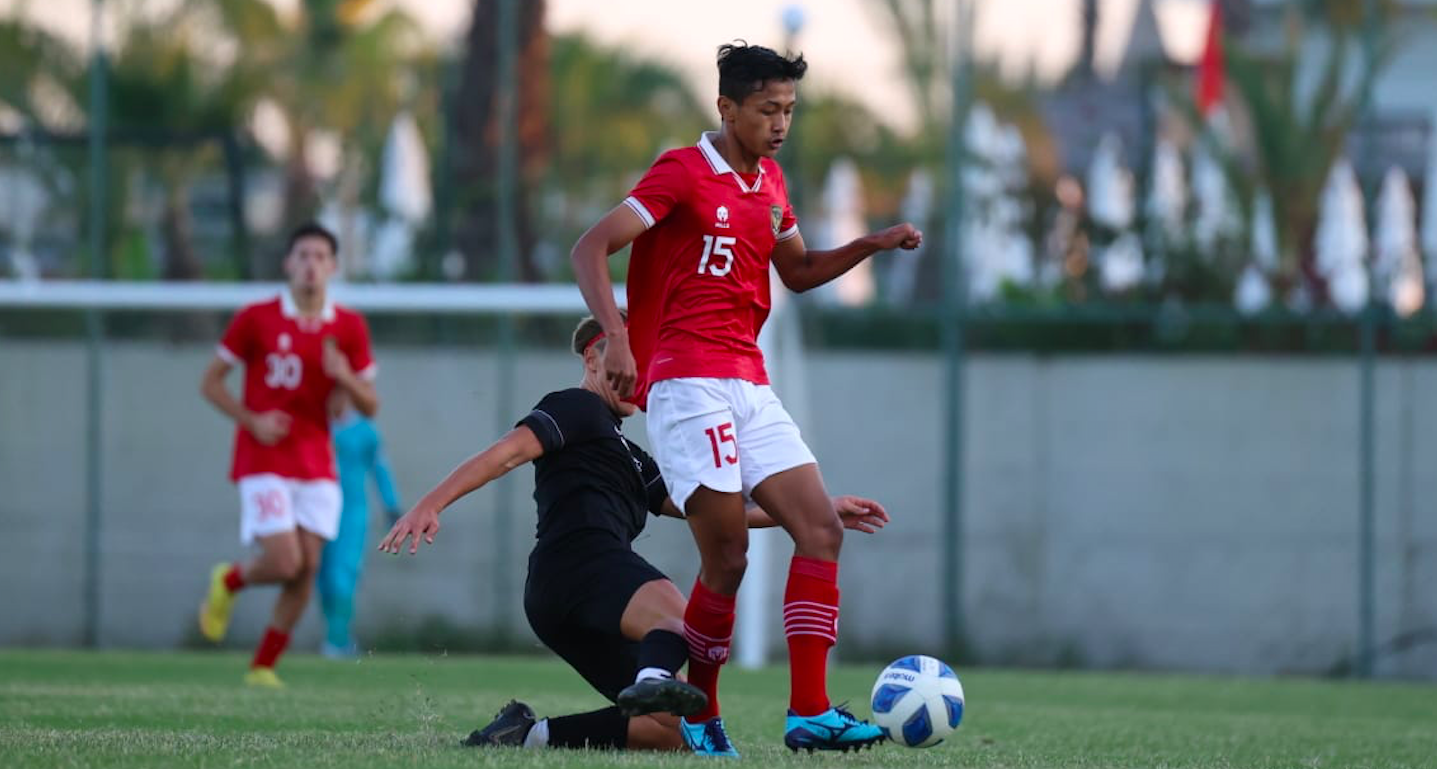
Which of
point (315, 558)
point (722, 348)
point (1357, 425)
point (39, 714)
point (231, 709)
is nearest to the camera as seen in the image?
point (722, 348)

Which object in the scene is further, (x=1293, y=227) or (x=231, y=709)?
(x=1293, y=227)

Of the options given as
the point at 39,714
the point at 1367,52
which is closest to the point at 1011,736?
the point at 39,714

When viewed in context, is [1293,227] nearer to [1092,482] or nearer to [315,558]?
[1092,482]

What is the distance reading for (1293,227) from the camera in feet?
53.2

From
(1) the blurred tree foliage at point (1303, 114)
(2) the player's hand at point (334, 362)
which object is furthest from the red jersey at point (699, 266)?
(1) the blurred tree foliage at point (1303, 114)

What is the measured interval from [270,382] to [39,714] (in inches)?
135

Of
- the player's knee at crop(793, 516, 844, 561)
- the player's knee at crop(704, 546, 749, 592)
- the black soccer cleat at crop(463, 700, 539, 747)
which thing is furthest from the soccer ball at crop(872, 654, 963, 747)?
the black soccer cleat at crop(463, 700, 539, 747)

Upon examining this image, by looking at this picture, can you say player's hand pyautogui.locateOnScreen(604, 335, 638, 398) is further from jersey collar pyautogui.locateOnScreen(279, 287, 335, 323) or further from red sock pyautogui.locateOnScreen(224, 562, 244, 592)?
red sock pyautogui.locateOnScreen(224, 562, 244, 592)

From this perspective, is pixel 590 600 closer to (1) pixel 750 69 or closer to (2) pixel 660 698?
(2) pixel 660 698

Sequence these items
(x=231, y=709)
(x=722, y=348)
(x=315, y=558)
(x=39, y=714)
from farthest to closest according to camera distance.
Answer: (x=315, y=558)
(x=231, y=709)
(x=39, y=714)
(x=722, y=348)

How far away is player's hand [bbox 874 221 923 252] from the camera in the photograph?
6066 mm

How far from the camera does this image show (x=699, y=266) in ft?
19.8

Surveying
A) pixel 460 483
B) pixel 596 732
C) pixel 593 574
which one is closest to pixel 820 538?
pixel 593 574

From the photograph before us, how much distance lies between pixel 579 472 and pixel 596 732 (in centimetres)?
74
